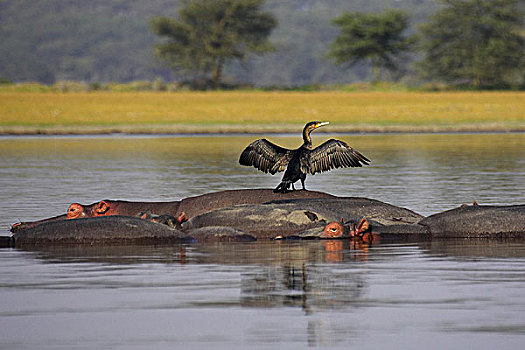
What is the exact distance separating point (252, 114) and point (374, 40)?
44282 mm

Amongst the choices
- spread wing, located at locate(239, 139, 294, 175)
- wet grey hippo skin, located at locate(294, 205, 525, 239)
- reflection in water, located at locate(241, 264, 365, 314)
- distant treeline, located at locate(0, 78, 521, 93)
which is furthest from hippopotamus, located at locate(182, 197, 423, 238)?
distant treeline, located at locate(0, 78, 521, 93)

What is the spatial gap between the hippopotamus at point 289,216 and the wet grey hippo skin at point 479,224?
2.42ft

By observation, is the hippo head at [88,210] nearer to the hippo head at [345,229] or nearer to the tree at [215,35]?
the hippo head at [345,229]

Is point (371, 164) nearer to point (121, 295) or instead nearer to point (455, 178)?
point (455, 178)

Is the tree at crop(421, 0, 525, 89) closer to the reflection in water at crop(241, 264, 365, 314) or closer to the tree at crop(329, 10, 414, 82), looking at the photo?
the tree at crop(329, 10, 414, 82)

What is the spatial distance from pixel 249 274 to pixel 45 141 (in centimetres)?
5181

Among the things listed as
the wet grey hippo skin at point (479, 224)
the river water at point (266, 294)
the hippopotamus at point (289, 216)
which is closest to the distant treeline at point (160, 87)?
the river water at point (266, 294)

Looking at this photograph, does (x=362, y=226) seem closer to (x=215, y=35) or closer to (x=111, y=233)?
(x=111, y=233)

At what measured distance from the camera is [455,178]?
33531 millimetres

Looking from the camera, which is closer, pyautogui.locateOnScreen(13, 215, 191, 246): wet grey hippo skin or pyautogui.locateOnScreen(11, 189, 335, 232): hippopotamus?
pyautogui.locateOnScreen(13, 215, 191, 246): wet grey hippo skin

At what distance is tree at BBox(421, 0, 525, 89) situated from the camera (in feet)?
358

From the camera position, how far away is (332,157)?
1983 cm

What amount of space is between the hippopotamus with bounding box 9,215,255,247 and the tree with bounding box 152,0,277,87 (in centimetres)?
10119

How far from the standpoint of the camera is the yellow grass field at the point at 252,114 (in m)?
71.9
